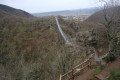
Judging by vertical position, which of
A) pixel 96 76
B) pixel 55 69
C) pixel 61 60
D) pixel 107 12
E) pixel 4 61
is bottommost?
pixel 4 61

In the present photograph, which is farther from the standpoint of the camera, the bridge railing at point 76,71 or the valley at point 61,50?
the valley at point 61,50

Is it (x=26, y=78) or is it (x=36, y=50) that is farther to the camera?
(x=36, y=50)

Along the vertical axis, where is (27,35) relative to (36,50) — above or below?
above

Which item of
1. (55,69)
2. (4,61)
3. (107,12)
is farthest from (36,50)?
(107,12)

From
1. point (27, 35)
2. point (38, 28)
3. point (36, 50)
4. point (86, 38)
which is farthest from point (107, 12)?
point (38, 28)

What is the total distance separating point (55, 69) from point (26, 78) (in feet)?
12.8

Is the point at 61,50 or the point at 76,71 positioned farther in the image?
the point at 61,50

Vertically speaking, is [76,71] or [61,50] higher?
[61,50]

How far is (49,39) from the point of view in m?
28.9

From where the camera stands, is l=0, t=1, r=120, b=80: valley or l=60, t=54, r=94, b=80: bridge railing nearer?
l=60, t=54, r=94, b=80: bridge railing

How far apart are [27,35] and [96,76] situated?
2948 centimetres

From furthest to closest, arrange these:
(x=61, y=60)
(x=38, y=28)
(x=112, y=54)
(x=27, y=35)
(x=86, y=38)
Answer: (x=38, y=28) → (x=27, y=35) → (x=86, y=38) → (x=61, y=60) → (x=112, y=54)

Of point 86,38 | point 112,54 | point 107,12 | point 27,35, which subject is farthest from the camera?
point 27,35

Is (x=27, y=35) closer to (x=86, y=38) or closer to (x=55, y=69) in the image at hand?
(x=86, y=38)
